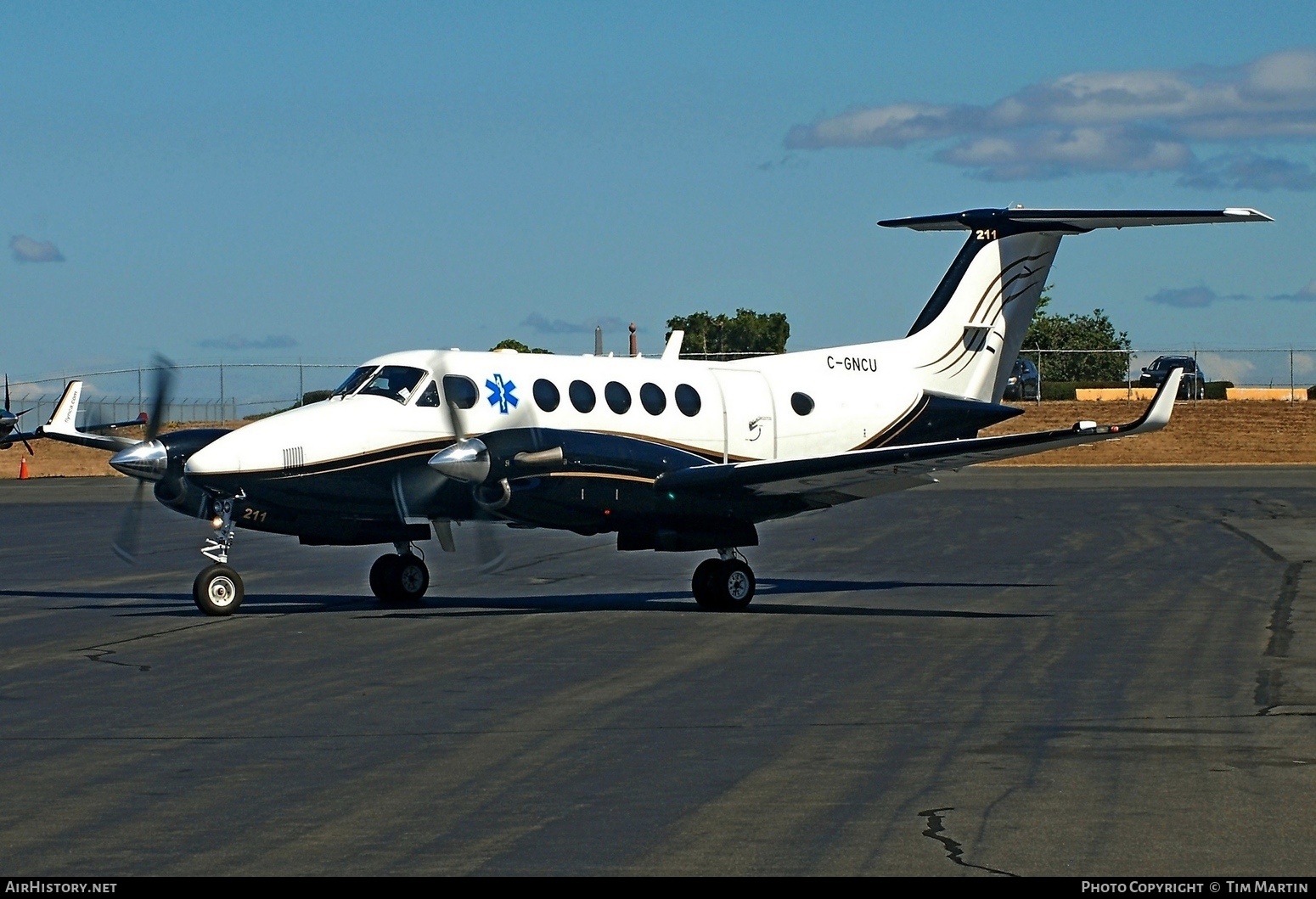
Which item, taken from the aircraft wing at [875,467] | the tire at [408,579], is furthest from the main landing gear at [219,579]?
the aircraft wing at [875,467]

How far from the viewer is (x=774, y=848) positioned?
790 centimetres

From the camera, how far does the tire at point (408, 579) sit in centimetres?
2073

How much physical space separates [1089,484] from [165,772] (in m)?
44.7

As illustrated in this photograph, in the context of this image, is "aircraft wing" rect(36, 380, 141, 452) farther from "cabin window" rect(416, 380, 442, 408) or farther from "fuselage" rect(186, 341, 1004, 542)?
"cabin window" rect(416, 380, 442, 408)

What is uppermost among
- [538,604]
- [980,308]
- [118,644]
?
[980,308]

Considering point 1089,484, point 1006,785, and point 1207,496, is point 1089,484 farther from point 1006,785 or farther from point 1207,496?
point 1006,785

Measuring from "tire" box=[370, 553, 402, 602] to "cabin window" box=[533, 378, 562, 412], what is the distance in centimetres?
273

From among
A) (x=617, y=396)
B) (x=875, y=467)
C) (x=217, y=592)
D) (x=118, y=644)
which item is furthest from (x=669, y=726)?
(x=617, y=396)

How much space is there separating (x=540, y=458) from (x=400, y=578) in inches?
119

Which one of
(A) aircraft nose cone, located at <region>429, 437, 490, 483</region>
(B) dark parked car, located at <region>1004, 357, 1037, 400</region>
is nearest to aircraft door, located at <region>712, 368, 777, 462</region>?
(A) aircraft nose cone, located at <region>429, 437, 490, 483</region>

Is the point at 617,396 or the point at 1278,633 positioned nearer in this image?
the point at 1278,633

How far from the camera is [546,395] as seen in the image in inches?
786

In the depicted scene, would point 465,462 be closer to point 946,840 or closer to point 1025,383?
point 946,840
